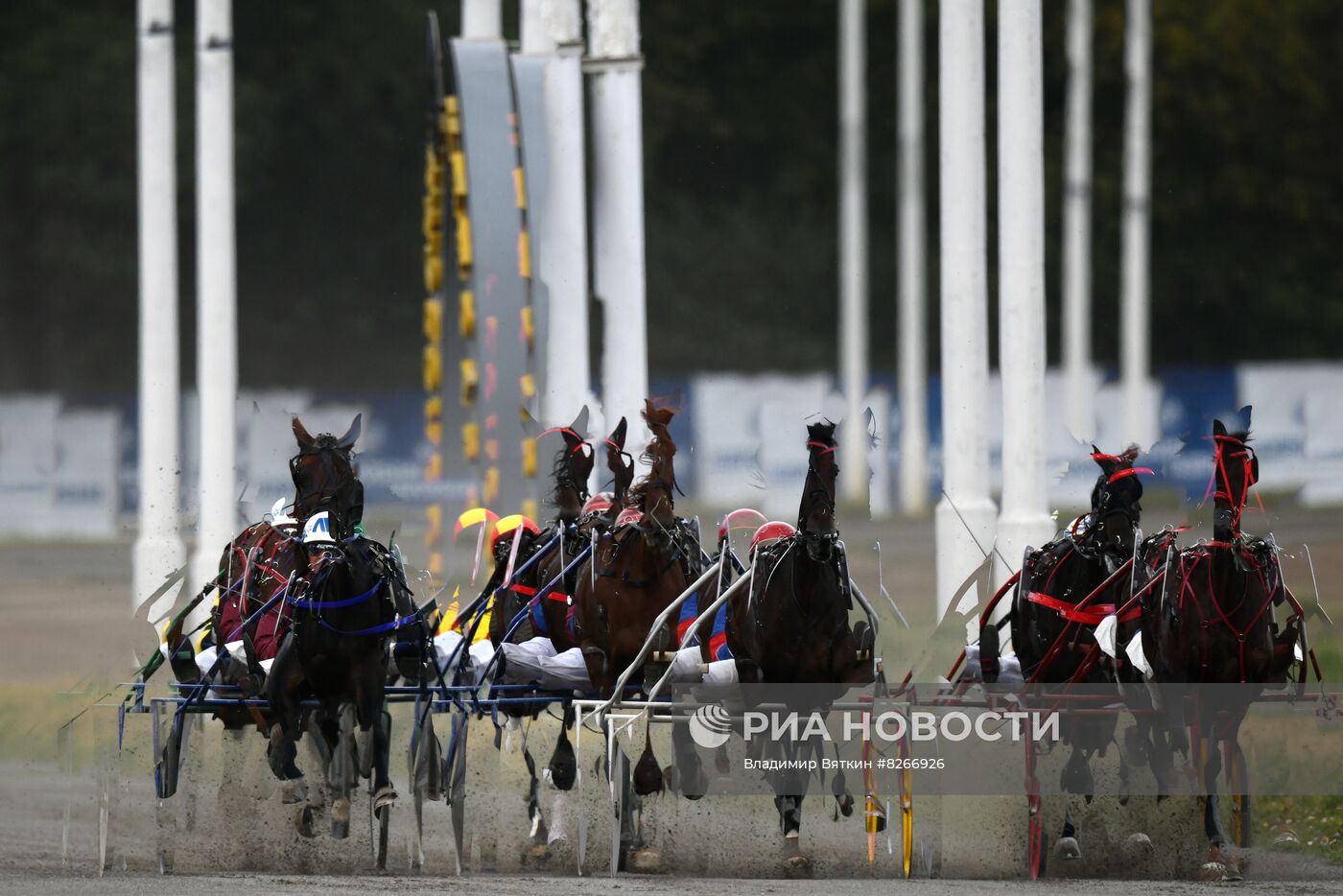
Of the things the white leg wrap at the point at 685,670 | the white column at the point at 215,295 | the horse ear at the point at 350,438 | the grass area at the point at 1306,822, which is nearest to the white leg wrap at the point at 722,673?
the white leg wrap at the point at 685,670

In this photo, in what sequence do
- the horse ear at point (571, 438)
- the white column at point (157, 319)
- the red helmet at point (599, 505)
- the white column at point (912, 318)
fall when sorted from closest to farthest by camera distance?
the red helmet at point (599, 505) < the horse ear at point (571, 438) < the white column at point (157, 319) < the white column at point (912, 318)

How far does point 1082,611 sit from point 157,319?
29.7 feet

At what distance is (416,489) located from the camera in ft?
58.8

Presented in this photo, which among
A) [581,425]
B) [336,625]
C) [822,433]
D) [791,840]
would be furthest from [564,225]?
[791,840]

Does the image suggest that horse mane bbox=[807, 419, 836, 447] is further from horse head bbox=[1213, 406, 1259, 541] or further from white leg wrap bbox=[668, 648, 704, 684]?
horse head bbox=[1213, 406, 1259, 541]

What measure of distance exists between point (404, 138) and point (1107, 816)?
117ft

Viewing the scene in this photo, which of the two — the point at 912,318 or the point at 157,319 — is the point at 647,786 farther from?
the point at 912,318

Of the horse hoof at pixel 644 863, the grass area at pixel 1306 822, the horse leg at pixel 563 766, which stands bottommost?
the grass area at pixel 1306 822

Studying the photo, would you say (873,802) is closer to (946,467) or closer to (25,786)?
(946,467)

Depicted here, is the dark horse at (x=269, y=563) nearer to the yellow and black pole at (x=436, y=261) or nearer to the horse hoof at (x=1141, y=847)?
the horse hoof at (x=1141, y=847)

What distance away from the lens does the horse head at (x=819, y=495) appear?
10.8 metres

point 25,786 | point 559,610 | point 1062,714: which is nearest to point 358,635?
point 559,610

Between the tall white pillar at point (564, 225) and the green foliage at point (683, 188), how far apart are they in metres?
26.3

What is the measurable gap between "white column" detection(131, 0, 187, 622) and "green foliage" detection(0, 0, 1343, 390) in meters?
24.5
